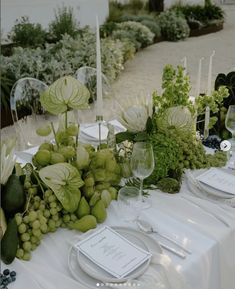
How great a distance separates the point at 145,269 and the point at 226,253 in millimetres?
281

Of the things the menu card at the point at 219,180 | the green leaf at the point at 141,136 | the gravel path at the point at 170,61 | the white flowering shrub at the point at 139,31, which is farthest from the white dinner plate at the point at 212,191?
the white flowering shrub at the point at 139,31

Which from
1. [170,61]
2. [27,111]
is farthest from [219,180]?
[170,61]

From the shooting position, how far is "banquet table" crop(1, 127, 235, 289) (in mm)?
986

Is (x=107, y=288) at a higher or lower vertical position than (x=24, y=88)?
lower

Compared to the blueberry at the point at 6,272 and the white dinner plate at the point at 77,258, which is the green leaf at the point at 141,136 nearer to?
the white dinner plate at the point at 77,258

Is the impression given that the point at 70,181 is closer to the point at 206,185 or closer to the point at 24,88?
the point at 206,185

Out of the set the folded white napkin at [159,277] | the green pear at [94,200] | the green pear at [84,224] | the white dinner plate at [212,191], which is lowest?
the folded white napkin at [159,277]

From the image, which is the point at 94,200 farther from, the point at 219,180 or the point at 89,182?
the point at 219,180

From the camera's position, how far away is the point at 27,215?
1068 millimetres

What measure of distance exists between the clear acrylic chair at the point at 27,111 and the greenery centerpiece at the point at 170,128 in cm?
70

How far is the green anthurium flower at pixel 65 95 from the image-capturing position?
1.26 m

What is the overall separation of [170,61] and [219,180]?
4.85m

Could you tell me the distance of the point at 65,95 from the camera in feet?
4.16

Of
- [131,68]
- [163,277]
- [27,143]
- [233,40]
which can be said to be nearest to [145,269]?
[163,277]
